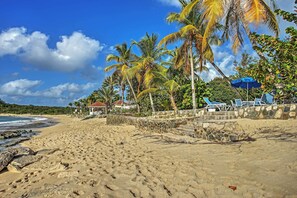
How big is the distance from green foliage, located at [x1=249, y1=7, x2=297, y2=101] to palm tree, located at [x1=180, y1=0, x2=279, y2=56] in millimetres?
6409

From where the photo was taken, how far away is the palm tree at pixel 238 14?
946cm

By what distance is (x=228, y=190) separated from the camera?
10.8 ft

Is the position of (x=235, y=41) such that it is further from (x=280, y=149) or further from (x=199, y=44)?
(x=280, y=149)

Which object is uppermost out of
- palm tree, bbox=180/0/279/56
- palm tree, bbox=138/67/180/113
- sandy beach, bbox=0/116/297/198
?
palm tree, bbox=180/0/279/56

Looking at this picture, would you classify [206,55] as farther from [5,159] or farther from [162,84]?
[5,159]

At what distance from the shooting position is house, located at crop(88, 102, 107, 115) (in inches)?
1877

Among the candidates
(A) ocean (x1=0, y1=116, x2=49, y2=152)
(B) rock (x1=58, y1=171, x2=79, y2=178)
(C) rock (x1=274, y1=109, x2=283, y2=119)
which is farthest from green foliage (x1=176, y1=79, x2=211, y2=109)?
(B) rock (x1=58, y1=171, x2=79, y2=178)

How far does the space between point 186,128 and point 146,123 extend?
335 centimetres

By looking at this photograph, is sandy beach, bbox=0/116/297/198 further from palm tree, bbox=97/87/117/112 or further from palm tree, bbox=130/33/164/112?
palm tree, bbox=97/87/117/112

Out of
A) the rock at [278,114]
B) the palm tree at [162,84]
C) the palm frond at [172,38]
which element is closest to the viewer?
the rock at [278,114]

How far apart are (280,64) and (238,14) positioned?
9311 millimetres

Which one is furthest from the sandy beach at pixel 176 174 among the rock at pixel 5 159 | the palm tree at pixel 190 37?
the palm tree at pixel 190 37

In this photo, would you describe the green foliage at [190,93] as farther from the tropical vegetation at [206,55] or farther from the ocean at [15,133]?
the ocean at [15,133]

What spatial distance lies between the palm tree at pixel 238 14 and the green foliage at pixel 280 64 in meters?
6.41
